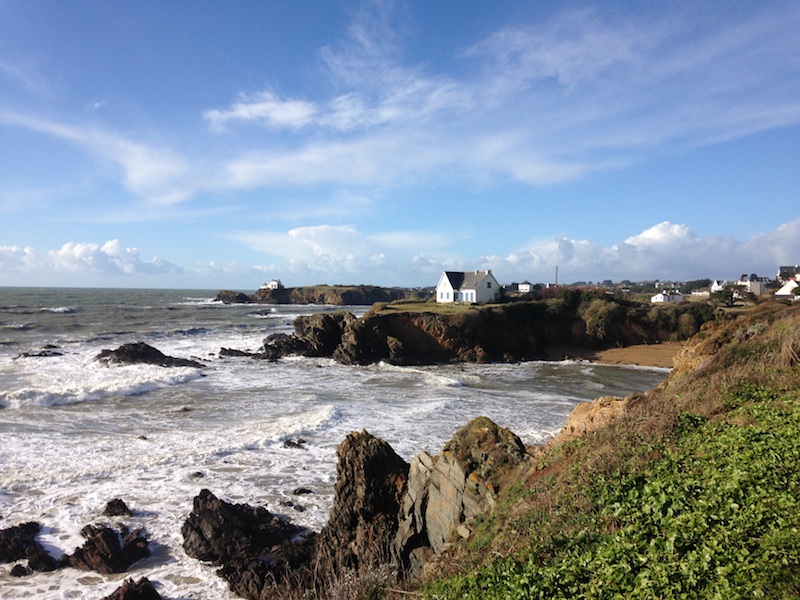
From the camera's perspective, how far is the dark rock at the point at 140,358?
3484 centimetres

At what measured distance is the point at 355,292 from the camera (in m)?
128

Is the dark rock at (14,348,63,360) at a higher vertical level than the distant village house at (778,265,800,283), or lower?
lower

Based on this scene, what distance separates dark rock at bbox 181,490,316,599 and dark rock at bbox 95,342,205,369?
2531 cm

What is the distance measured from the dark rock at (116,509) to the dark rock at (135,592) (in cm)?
319

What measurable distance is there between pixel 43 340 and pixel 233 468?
43.7 meters

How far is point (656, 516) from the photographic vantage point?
5.55 meters

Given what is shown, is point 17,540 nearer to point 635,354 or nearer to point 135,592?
point 135,592

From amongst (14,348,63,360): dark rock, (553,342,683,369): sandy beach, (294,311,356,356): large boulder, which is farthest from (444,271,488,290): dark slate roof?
(14,348,63,360): dark rock

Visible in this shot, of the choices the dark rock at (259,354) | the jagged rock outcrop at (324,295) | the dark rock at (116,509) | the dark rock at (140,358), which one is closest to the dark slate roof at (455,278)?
the dark rock at (259,354)

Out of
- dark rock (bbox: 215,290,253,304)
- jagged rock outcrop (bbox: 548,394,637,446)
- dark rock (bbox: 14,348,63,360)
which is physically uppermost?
dark rock (bbox: 215,290,253,304)

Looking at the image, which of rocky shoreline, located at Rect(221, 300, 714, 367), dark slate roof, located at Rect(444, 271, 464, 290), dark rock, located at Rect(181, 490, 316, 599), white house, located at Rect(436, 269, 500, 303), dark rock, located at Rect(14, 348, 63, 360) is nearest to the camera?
dark rock, located at Rect(181, 490, 316, 599)

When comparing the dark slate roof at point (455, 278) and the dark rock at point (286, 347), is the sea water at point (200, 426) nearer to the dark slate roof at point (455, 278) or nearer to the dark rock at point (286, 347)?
the dark rock at point (286, 347)

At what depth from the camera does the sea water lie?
11.3m

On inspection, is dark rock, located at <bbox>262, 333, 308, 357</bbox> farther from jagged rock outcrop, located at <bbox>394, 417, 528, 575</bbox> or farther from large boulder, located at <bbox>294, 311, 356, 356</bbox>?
jagged rock outcrop, located at <bbox>394, 417, 528, 575</bbox>
